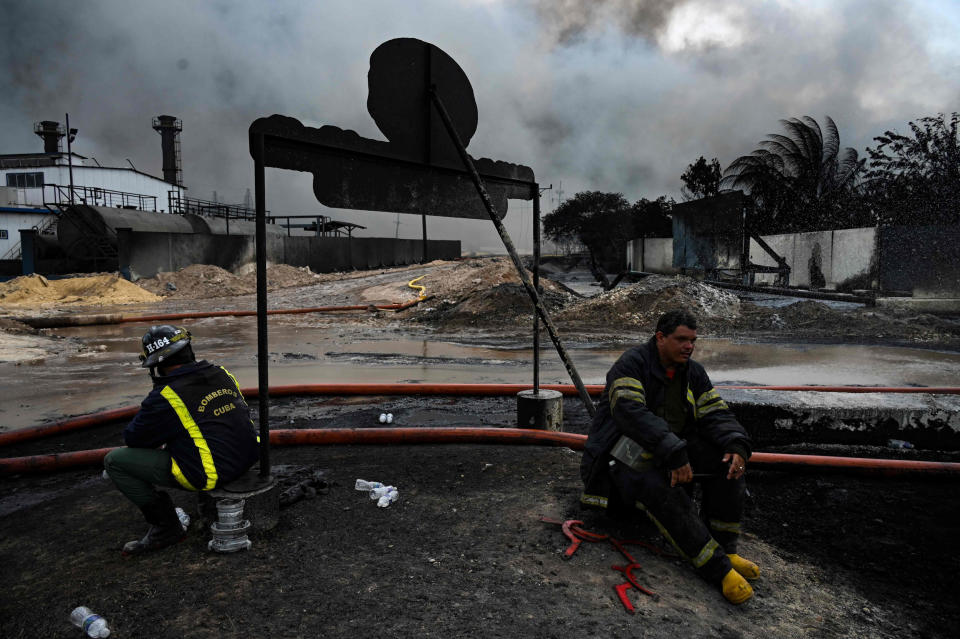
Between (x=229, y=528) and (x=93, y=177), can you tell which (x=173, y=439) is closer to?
(x=229, y=528)

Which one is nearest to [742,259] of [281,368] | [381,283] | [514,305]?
[514,305]

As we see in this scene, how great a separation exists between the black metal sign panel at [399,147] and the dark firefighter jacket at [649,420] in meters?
1.99

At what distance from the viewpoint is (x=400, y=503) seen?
3496mm

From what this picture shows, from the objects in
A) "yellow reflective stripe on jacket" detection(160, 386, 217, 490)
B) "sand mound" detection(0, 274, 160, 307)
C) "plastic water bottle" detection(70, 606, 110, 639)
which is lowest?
"plastic water bottle" detection(70, 606, 110, 639)

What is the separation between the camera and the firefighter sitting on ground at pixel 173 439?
2.87 metres

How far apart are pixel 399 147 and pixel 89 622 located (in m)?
3.04

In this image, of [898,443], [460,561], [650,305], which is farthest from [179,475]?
[650,305]

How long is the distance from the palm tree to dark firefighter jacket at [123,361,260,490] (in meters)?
30.0

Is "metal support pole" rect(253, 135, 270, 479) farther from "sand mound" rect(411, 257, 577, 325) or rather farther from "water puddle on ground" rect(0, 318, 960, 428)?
"sand mound" rect(411, 257, 577, 325)

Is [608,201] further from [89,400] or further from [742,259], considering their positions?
[89,400]

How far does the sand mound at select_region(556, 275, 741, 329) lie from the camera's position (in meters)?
13.5

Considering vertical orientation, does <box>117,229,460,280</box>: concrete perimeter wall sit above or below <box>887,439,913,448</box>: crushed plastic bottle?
above

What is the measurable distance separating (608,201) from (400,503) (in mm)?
46251

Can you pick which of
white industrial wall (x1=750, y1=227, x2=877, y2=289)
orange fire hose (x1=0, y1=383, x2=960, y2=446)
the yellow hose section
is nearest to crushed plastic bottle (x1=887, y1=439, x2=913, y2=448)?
orange fire hose (x1=0, y1=383, x2=960, y2=446)
